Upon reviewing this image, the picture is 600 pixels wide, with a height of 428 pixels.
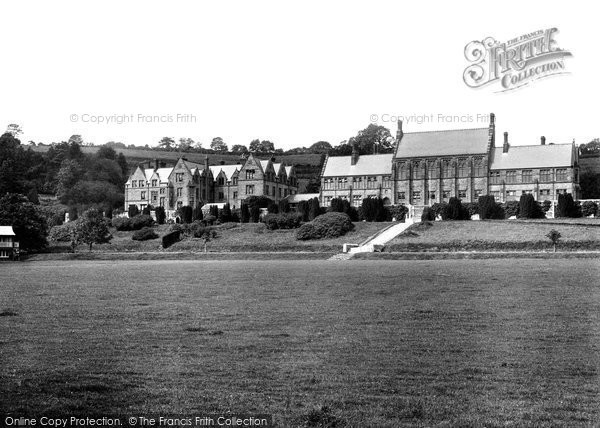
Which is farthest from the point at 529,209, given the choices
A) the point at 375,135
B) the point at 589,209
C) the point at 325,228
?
the point at 375,135

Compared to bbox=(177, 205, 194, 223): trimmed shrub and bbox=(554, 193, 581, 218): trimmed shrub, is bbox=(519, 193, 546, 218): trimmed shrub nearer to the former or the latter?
bbox=(554, 193, 581, 218): trimmed shrub

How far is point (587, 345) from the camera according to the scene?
13.3m

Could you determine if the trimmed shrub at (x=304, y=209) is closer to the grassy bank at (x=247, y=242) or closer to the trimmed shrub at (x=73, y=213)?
the grassy bank at (x=247, y=242)

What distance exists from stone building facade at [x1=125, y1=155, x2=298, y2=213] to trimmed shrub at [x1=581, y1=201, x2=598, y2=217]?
145 ft

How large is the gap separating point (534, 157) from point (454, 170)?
1014cm

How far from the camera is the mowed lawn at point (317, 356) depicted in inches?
376

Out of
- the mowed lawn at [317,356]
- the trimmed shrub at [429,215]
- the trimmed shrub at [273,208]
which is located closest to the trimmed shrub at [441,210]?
the trimmed shrub at [429,215]

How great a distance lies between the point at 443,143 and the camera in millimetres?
95875

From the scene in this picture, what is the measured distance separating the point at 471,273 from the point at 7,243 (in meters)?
50.2

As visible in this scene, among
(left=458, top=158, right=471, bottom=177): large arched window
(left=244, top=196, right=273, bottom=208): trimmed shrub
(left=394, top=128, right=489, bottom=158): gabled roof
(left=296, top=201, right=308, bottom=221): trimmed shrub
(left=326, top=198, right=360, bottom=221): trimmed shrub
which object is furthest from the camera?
(left=394, top=128, right=489, bottom=158): gabled roof

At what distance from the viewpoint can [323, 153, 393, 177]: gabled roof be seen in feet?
324

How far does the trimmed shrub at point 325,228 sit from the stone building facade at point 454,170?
27644 mm

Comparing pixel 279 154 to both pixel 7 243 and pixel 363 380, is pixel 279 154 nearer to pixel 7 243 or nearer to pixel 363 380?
pixel 7 243

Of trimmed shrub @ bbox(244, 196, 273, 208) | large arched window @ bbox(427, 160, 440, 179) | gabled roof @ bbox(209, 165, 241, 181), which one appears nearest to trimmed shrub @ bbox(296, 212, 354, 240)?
trimmed shrub @ bbox(244, 196, 273, 208)
